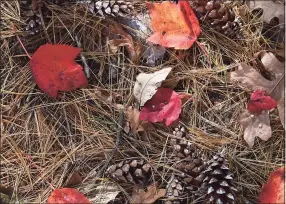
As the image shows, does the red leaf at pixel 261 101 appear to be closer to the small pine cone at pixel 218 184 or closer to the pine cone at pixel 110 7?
the small pine cone at pixel 218 184

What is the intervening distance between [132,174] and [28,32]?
723 millimetres

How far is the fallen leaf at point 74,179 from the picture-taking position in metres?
1.90

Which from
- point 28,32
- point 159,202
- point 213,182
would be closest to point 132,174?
point 159,202

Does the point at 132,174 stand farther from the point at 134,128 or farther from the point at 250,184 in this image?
the point at 250,184

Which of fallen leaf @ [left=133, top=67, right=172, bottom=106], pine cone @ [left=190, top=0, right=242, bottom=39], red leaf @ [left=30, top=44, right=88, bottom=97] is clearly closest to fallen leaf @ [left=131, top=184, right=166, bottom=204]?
fallen leaf @ [left=133, top=67, right=172, bottom=106]

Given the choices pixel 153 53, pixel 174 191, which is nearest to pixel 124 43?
pixel 153 53

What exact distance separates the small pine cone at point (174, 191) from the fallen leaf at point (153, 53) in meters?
0.48

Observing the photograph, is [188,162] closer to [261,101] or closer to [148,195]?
[148,195]

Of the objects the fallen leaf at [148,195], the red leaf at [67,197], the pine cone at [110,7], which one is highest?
the pine cone at [110,7]

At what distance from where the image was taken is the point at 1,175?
195 cm

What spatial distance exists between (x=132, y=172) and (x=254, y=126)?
1.65ft

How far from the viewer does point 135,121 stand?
191 centimetres

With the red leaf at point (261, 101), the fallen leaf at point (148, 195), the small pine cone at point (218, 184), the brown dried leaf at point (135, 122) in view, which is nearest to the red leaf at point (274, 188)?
the small pine cone at point (218, 184)

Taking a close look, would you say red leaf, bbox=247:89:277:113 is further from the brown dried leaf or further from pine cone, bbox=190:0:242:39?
the brown dried leaf
